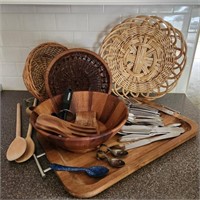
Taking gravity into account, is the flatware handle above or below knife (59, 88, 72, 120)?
below


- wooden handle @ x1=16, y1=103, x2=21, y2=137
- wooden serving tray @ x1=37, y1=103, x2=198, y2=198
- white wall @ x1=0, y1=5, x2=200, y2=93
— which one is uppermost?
white wall @ x1=0, y1=5, x2=200, y2=93

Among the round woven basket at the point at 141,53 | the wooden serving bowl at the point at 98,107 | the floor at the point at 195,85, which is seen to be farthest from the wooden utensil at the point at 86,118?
the floor at the point at 195,85

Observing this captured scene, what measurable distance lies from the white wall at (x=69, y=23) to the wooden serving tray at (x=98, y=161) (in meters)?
0.46

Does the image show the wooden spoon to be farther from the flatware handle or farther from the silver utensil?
the silver utensil

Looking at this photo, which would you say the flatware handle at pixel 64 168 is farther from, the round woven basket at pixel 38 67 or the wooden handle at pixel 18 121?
the round woven basket at pixel 38 67

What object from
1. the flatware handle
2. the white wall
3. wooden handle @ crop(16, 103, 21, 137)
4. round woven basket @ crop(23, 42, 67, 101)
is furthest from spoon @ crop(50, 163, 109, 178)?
the white wall

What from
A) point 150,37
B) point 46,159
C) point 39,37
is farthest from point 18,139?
point 150,37

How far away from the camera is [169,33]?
73 cm

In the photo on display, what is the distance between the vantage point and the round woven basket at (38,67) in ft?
2.22

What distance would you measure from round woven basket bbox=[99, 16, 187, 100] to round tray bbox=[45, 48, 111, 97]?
0.06m

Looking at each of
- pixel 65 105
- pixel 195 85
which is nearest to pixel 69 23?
pixel 65 105

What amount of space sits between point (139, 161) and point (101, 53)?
0.42 meters

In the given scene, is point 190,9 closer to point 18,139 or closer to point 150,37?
point 150,37

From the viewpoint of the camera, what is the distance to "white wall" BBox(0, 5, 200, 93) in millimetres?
773
